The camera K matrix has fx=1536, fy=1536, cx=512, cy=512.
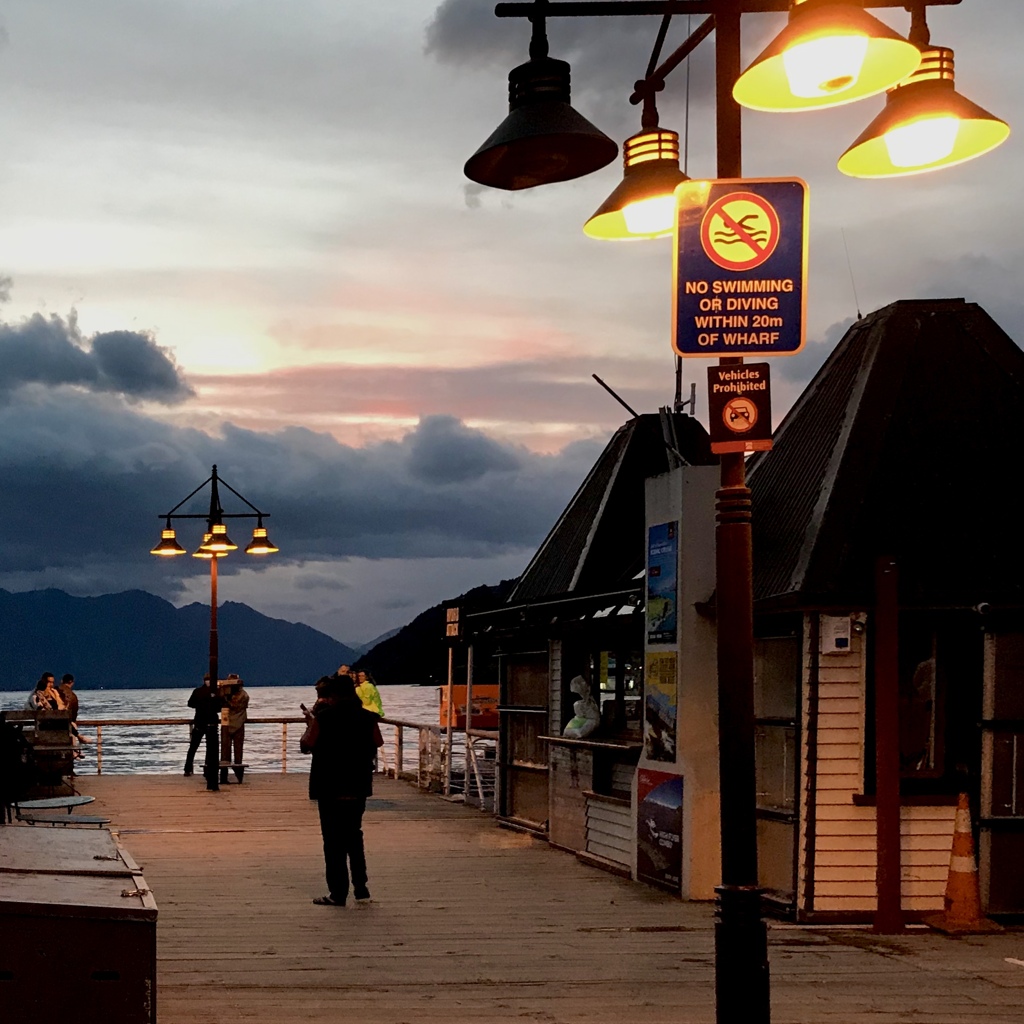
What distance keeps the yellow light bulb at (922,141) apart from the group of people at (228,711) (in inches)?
866

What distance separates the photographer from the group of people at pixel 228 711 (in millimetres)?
28234

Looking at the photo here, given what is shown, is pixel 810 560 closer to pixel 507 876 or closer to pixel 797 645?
pixel 797 645

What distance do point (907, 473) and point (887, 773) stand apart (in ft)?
8.65

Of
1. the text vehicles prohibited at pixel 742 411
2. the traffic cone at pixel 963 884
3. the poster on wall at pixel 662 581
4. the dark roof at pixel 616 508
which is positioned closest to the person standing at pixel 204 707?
the dark roof at pixel 616 508

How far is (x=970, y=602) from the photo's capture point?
40.8ft

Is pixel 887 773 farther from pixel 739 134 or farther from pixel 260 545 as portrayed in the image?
pixel 260 545

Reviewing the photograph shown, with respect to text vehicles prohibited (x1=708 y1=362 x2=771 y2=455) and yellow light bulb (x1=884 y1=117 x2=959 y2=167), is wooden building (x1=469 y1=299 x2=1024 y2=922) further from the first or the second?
yellow light bulb (x1=884 y1=117 x2=959 y2=167)

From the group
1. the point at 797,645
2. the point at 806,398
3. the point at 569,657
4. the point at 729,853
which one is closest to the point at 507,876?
the point at 569,657

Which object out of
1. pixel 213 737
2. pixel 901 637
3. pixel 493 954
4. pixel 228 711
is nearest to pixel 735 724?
pixel 493 954

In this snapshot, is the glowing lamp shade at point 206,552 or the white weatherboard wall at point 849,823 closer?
the white weatherboard wall at point 849,823

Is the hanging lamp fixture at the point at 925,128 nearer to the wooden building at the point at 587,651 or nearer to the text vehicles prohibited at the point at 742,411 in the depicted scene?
the text vehicles prohibited at the point at 742,411

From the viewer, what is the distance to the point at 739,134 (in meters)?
7.64

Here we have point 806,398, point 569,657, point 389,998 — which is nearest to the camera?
point 389,998

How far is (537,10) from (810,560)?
239 inches
